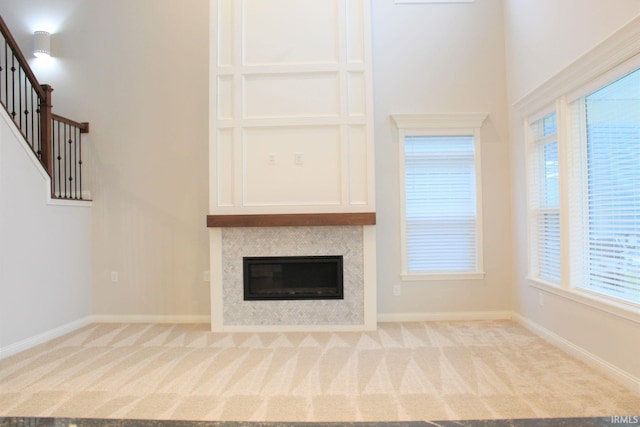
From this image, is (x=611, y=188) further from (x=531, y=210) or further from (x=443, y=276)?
(x=443, y=276)

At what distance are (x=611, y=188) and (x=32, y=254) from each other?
537 cm

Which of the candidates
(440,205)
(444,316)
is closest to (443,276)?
(444,316)

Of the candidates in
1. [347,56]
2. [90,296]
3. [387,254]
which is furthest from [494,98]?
[90,296]

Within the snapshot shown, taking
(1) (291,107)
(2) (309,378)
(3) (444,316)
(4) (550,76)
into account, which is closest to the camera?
(2) (309,378)

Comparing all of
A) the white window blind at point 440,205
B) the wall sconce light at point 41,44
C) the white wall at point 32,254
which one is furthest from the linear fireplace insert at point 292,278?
the wall sconce light at point 41,44

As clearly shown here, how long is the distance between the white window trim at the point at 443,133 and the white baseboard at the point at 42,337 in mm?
3930

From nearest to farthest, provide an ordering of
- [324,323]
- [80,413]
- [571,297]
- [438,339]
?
[80,413], [571,297], [438,339], [324,323]

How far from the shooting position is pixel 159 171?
506cm

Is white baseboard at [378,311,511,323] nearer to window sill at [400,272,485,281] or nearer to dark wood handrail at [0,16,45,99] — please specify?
window sill at [400,272,485,281]

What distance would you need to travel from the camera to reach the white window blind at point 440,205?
4.95 meters

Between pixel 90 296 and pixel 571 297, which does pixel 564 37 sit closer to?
pixel 571 297

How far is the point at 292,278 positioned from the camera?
15.2 feet

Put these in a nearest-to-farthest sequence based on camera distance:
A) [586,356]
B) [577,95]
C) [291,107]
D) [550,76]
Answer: [586,356] < [577,95] < [550,76] < [291,107]

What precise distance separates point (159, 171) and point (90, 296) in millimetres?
1799
